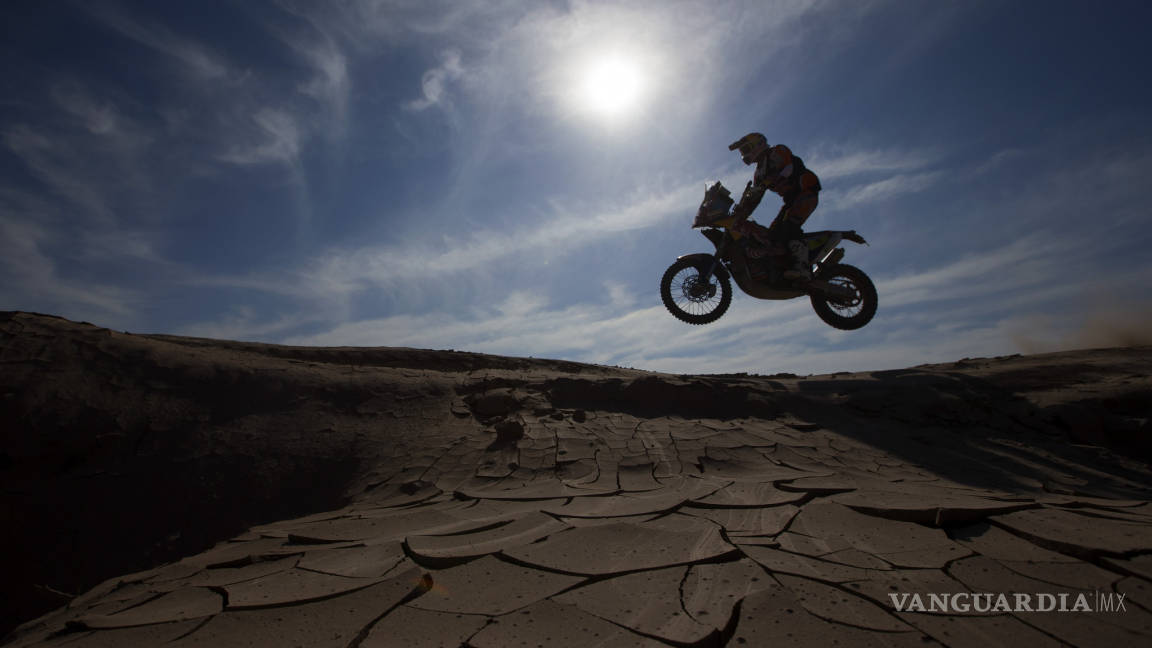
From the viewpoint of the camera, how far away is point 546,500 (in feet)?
7.95

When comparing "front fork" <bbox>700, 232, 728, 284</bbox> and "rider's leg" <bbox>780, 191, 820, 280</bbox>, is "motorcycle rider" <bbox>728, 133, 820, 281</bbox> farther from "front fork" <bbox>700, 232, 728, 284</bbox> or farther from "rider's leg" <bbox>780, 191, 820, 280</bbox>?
"front fork" <bbox>700, 232, 728, 284</bbox>

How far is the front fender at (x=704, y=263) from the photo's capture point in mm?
6301

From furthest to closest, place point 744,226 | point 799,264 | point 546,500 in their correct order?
point 744,226
point 799,264
point 546,500

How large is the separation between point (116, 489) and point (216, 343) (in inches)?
94.5

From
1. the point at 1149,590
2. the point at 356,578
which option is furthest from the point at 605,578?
the point at 1149,590

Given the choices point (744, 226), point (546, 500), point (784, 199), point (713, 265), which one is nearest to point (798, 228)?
point (784, 199)

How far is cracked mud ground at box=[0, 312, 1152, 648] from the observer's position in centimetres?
137

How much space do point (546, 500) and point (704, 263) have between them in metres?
4.51

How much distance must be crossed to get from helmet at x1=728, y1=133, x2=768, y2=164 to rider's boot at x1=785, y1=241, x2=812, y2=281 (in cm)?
111

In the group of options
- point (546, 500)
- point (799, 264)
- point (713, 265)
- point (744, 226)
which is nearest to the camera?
point (546, 500)

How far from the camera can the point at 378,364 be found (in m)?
5.31

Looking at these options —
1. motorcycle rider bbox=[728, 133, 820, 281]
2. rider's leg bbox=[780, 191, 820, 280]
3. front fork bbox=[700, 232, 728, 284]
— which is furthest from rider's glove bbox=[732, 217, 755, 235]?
rider's leg bbox=[780, 191, 820, 280]

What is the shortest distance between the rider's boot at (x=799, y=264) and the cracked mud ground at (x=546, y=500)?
1255 millimetres

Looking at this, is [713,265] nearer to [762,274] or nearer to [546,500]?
[762,274]
